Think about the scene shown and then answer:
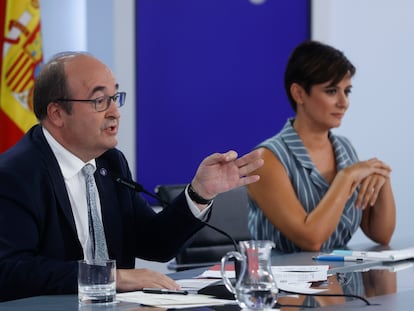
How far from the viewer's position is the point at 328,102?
3.14 metres

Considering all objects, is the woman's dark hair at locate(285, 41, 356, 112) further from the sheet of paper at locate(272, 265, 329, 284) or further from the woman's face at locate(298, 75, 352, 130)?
the sheet of paper at locate(272, 265, 329, 284)

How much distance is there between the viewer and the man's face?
92.6 inches

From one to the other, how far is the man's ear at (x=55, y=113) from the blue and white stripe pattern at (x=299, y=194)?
3.08ft

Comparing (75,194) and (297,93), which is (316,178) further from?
(75,194)

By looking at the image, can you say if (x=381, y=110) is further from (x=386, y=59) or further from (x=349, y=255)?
(x=349, y=255)

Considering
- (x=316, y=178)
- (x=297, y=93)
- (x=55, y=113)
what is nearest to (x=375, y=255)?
(x=316, y=178)

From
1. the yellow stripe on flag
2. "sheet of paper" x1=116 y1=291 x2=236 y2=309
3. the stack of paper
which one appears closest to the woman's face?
A: the stack of paper

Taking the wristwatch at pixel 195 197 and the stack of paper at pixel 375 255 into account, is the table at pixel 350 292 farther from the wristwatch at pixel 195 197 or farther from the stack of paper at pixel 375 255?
the wristwatch at pixel 195 197

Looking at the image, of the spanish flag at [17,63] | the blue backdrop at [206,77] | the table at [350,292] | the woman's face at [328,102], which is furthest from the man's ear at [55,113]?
the blue backdrop at [206,77]

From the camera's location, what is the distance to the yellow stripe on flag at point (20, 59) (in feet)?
12.1

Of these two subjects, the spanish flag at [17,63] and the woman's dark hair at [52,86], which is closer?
the woman's dark hair at [52,86]

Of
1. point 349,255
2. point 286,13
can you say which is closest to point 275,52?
point 286,13

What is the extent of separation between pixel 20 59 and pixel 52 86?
1400 millimetres

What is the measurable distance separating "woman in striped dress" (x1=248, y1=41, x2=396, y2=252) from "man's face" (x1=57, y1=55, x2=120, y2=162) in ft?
2.59
